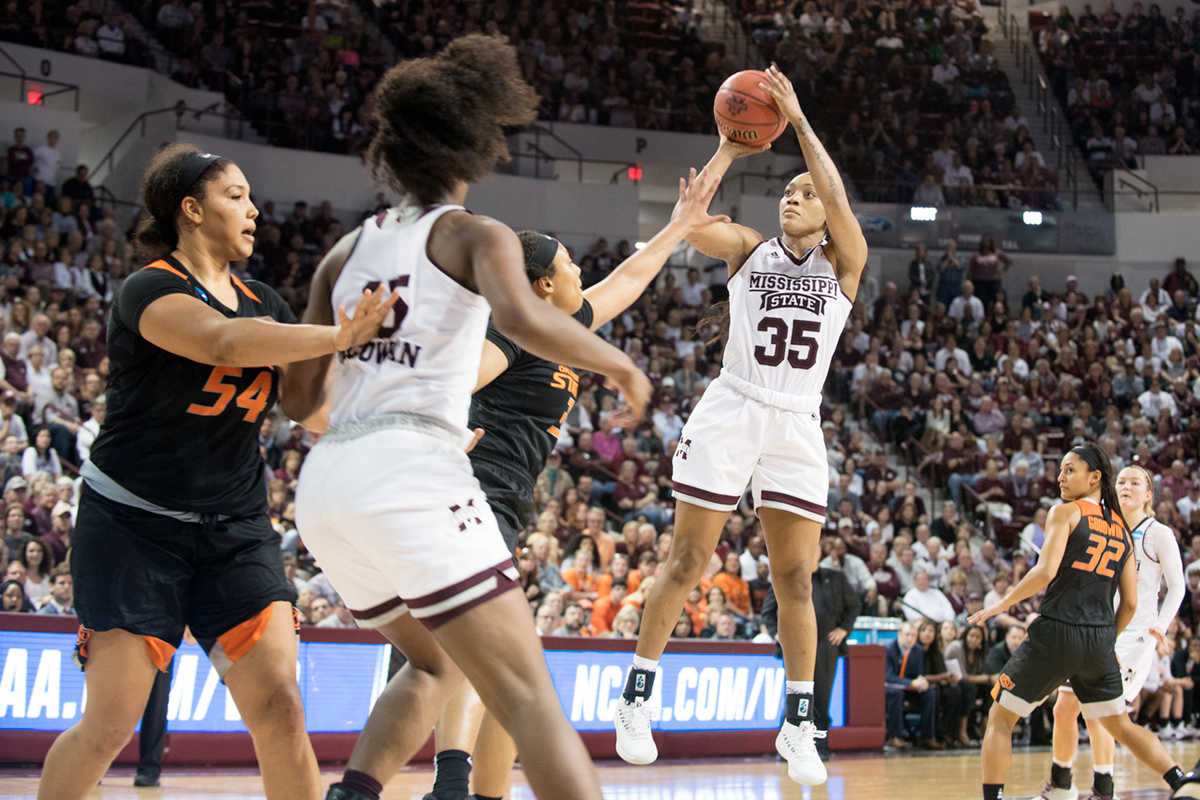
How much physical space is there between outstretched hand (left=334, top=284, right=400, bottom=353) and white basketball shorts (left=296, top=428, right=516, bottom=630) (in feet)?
0.83

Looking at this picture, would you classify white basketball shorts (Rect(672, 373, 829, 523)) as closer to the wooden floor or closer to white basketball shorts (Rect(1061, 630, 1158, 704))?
the wooden floor

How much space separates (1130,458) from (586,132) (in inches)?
418

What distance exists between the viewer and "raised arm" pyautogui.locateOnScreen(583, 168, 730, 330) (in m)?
4.89

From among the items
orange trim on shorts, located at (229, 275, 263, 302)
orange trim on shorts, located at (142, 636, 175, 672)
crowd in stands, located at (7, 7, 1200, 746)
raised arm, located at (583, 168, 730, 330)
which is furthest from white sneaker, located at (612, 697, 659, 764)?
crowd in stands, located at (7, 7, 1200, 746)

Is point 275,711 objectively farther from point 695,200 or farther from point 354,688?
point 354,688

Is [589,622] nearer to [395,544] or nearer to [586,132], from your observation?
[395,544]

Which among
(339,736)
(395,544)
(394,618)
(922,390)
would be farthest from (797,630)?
(922,390)

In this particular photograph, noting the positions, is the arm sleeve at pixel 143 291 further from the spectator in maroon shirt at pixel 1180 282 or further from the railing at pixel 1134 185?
the railing at pixel 1134 185

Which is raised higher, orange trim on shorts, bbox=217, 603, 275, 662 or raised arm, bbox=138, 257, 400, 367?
raised arm, bbox=138, 257, 400, 367

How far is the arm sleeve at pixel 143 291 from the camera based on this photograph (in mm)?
3635

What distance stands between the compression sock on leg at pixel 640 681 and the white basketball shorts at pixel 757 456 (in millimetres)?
754

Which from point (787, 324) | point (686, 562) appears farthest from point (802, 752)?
point (787, 324)

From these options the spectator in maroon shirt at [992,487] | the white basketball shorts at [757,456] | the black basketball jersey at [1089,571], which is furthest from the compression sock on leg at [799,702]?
the spectator in maroon shirt at [992,487]

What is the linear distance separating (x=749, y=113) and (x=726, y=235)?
0.55 m
